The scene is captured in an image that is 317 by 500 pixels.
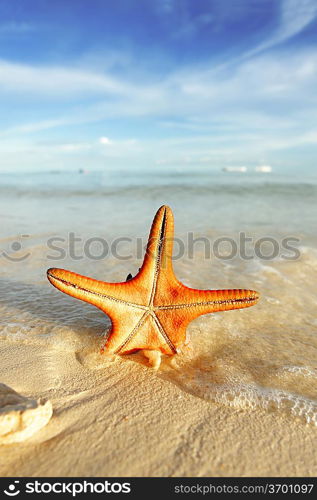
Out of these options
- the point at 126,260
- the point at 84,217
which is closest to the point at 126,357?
the point at 126,260

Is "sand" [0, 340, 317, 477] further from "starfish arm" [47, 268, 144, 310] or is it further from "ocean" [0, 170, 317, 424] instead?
"starfish arm" [47, 268, 144, 310]

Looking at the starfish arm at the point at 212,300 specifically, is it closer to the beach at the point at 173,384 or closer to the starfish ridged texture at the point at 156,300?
the starfish ridged texture at the point at 156,300

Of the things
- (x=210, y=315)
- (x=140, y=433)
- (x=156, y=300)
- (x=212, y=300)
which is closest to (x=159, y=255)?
(x=156, y=300)
